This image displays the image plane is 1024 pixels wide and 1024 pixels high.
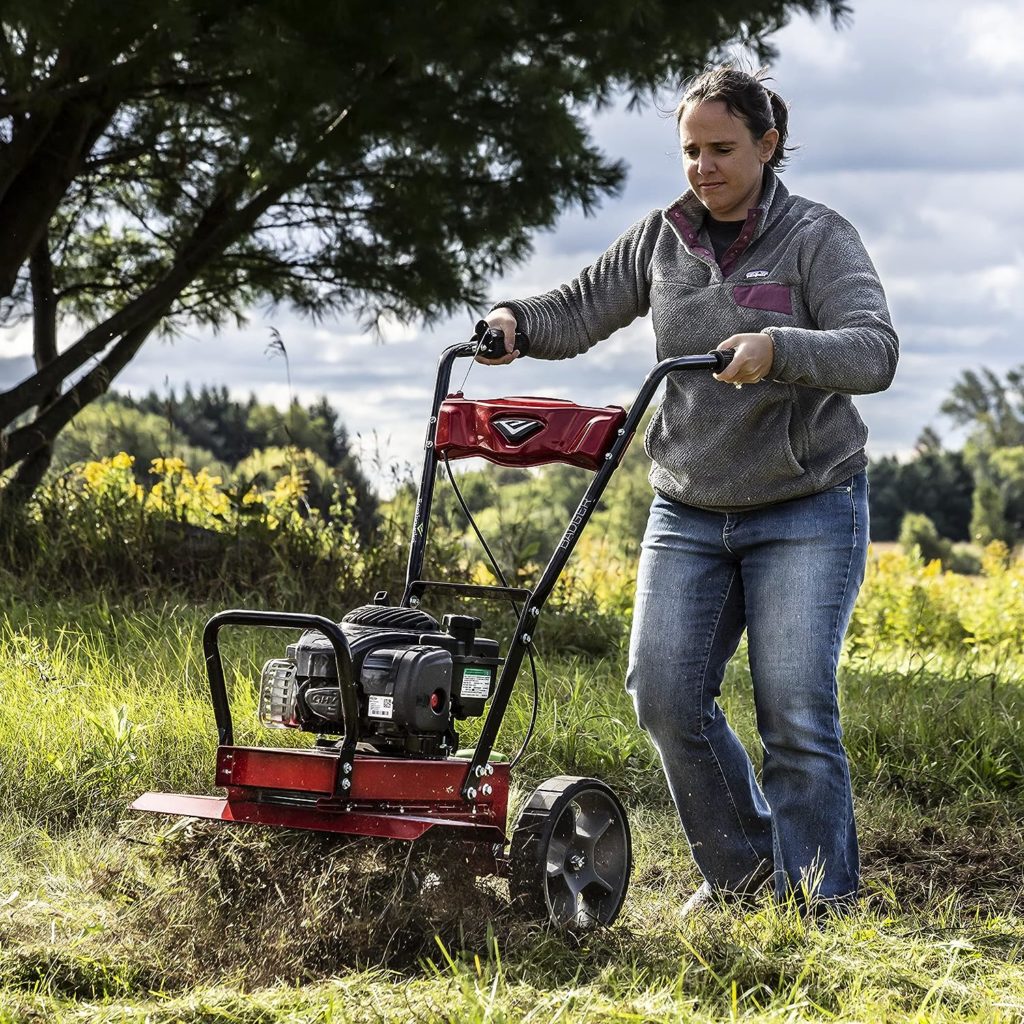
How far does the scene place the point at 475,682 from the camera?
2.72m

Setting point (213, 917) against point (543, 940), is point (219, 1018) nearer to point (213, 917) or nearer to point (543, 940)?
point (213, 917)

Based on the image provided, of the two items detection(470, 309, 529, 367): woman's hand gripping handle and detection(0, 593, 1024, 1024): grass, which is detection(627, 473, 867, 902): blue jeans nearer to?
detection(0, 593, 1024, 1024): grass

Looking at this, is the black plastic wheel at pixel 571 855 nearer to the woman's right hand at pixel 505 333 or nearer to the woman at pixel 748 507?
the woman at pixel 748 507

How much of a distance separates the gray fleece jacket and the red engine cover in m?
0.25

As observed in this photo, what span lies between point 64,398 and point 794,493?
4557 millimetres

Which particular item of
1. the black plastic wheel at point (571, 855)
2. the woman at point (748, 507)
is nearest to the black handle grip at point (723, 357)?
the woman at point (748, 507)

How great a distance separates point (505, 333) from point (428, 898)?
1196 mm

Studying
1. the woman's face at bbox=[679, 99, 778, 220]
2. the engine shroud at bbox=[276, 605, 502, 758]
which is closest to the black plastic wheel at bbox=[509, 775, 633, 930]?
the engine shroud at bbox=[276, 605, 502, 758]

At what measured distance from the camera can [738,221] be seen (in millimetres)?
3096

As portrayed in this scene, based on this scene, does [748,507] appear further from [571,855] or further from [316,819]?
[316,819]

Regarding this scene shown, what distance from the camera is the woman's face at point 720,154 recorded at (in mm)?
2900

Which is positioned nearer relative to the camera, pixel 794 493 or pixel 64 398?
pixel 794 493

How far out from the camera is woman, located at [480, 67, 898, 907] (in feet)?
9.64

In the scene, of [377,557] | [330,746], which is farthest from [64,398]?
[330,746]
